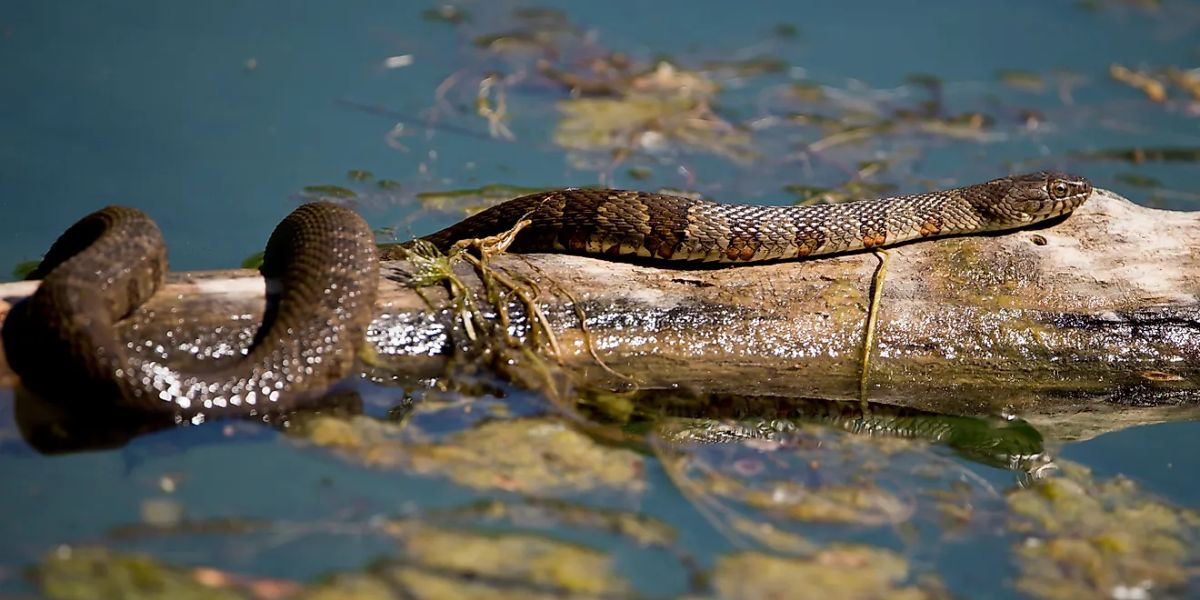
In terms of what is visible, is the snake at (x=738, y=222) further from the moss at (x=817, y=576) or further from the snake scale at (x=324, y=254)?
the moss at (x=817, y=576)

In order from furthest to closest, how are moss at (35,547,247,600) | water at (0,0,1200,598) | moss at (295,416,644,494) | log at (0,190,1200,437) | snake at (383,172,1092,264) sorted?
snake at (383,172,1092,264)
log at (0,190,1200,437)
moss at (295,416,644,494)
water at (0,0,1200,598)
moss at (35,547,247,600)

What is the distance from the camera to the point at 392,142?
8.02 meters

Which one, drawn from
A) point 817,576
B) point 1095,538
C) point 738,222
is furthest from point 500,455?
point 1095,538

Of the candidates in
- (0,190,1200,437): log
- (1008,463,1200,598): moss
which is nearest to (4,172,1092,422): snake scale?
(0,190,1200,437): log

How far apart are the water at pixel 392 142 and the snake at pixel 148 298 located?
0.56 feet

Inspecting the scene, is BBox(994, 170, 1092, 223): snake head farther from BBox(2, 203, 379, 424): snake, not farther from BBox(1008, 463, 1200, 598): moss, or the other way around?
BBox(2, 203, 379, 424): snake

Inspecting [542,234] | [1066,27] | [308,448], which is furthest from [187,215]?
[1066,27]

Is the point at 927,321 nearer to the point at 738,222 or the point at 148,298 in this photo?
the point at 738,222

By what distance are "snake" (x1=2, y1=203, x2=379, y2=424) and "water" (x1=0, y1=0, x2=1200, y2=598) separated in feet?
0.56

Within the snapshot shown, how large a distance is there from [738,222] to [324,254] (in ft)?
5.83

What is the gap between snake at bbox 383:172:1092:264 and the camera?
5469 millimetres

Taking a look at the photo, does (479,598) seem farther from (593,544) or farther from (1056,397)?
(1056,397)

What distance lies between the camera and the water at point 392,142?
14.0ft

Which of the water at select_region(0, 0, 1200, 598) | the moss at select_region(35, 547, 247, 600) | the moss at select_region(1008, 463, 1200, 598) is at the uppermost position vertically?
the water at select_region(0, 0, 1200, 598)
